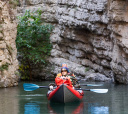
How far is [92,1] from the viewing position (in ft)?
77.6

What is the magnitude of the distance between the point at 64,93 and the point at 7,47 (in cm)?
955

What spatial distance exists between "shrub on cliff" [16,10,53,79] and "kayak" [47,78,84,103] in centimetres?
1485

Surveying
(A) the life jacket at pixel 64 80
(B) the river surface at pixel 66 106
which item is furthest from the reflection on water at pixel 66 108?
(A) the life jacket at pixel 64 80

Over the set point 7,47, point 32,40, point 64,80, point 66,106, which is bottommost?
point 66,106

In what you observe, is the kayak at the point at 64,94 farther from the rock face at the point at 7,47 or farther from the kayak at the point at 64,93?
the rock face at the point at 7,47

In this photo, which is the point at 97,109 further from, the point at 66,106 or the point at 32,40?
the point at 32,40

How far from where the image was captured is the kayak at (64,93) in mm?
12906

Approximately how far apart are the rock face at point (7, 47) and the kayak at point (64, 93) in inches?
296

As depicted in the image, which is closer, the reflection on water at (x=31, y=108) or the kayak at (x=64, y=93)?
the reflection on water at (x=31, y=108)

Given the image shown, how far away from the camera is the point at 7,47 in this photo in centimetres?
2161

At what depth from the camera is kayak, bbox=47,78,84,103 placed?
1291 centimetres

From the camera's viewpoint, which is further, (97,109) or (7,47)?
(7,47)

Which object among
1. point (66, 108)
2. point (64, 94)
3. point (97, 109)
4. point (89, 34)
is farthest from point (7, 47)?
point (97, 109)

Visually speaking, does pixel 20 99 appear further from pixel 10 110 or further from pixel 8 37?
pixel 8 37
